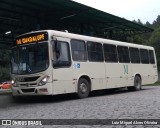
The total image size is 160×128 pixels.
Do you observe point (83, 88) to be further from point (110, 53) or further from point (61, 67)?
point (110, 53)

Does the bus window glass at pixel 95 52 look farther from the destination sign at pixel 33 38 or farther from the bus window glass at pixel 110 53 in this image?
the destination sign at pixel 33 38

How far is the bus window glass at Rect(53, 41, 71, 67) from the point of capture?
610 inches

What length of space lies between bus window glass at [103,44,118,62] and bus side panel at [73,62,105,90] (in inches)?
31.2

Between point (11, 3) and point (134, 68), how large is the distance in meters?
8.39

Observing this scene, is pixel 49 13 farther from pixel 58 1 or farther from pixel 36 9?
pixel 58 1

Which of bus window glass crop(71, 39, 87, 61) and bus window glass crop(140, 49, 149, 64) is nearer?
bus window glass crop(71, 39, 87, 61)

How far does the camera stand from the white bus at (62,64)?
15266 millimetres

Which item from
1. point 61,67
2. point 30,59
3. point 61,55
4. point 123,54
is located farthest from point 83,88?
point 123,54

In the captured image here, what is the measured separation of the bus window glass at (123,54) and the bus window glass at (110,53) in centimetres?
56

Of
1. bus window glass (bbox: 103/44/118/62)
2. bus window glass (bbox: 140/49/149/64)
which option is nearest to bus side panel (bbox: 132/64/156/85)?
bus window glass (bbox: 140/49/149/64)

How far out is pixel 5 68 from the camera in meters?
71.6

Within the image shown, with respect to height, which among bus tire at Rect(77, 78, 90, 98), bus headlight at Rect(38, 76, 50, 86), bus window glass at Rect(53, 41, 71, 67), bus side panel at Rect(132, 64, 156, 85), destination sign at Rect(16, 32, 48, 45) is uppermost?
destination sign at Rect(16, 32, 48, 45)

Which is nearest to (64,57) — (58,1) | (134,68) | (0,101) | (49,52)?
(49,52)

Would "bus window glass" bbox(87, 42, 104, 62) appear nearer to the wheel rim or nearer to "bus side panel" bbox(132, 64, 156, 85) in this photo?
the wheel rim
